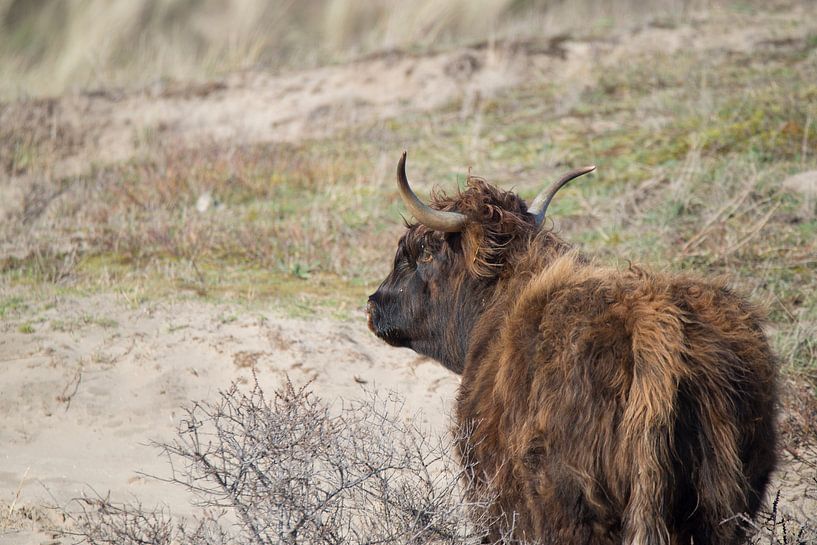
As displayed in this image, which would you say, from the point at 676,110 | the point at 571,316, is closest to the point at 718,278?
the point at 571,316

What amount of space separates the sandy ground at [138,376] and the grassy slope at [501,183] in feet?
1.46

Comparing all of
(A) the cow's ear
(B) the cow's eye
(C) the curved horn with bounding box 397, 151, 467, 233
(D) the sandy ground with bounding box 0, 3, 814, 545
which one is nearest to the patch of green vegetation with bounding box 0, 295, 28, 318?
(D) the sandy ground with bounding box 0, 3, 814, 545

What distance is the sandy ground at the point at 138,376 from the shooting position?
20.0ft

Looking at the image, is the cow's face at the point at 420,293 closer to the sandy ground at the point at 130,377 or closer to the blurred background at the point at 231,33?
the sandy ground at the point at 130,377

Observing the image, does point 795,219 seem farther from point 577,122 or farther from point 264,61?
point 264,61

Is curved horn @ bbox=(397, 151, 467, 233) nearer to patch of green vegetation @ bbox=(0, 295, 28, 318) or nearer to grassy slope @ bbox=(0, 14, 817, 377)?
grassy slope @ bbox=(0, 14, 817, 377)

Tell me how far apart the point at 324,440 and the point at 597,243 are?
19.2 ft

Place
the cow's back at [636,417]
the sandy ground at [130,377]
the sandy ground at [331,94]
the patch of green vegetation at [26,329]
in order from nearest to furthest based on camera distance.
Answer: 1. the cow's back at [636,417]
2. the sandy ground at [130,377]
3. the patch of green vegetation at [26,329]
4. the sandy ground at [331,94]

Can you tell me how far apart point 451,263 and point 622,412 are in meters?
1.85

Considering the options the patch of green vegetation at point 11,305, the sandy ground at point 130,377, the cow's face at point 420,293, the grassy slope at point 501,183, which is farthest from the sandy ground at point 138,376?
the cow's face at point 420,293

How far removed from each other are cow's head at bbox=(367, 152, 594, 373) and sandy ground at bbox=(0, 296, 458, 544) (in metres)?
0.71

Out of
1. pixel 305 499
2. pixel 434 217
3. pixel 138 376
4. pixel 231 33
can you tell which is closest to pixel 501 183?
pixel 138 376

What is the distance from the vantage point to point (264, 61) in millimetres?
17188

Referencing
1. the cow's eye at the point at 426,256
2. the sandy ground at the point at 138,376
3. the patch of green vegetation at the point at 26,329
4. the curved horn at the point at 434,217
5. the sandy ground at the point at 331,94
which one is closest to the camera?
the curved horn at the point at 434,217
